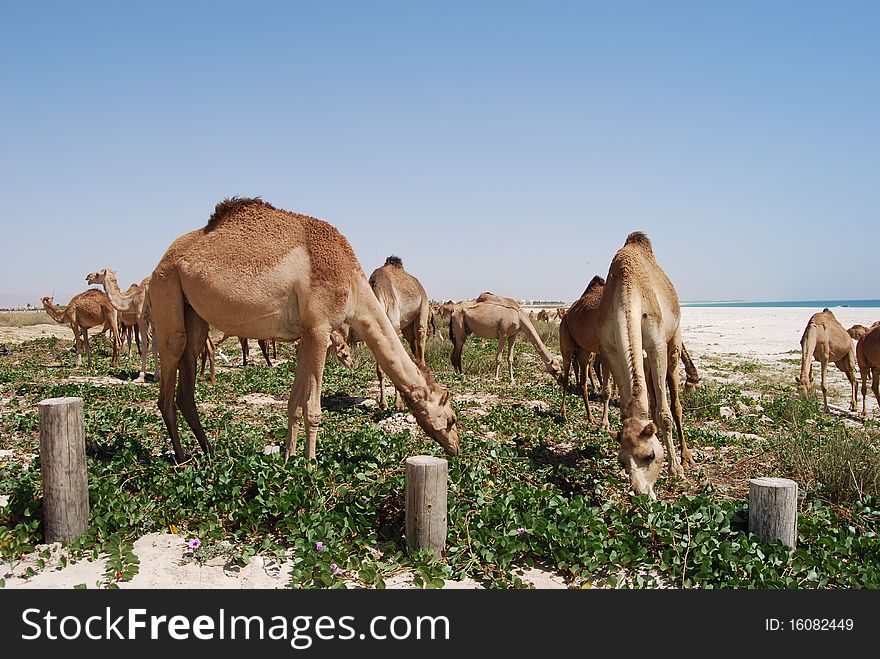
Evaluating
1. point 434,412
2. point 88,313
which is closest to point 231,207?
point 434,412

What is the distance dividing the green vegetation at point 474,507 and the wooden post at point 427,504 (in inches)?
5.5

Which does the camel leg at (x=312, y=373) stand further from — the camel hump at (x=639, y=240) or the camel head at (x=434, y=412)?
the camel hump at (x=639, y=240)

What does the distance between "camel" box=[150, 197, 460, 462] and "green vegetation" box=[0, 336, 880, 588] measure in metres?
0.60

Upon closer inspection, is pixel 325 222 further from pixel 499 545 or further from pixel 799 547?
pixel 799 547

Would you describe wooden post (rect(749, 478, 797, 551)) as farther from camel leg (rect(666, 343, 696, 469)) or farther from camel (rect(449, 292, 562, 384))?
camel (rect(449, 292, 562, 384))

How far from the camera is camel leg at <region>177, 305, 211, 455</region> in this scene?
590cm

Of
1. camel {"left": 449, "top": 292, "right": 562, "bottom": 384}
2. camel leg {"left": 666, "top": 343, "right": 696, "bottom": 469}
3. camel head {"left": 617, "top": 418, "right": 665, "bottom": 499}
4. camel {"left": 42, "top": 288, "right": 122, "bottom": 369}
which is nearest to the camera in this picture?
camel head {"left": 617, "top": 418, "right": 665, "bottom": 499}

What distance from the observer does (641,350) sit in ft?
18.8

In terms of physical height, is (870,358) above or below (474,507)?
above

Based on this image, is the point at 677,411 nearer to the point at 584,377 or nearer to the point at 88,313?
the point at 584,377

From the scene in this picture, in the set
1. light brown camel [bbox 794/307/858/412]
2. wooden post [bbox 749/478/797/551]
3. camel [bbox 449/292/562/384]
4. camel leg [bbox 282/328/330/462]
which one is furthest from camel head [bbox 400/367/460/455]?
light brown camel [bbox 794/307/858/412]

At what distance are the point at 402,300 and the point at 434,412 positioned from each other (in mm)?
5305

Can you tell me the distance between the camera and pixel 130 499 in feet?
14.9

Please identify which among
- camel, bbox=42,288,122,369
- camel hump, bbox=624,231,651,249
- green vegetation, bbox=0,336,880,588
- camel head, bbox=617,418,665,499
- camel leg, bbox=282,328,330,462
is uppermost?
camel hump, bbox=624,231,651,249
